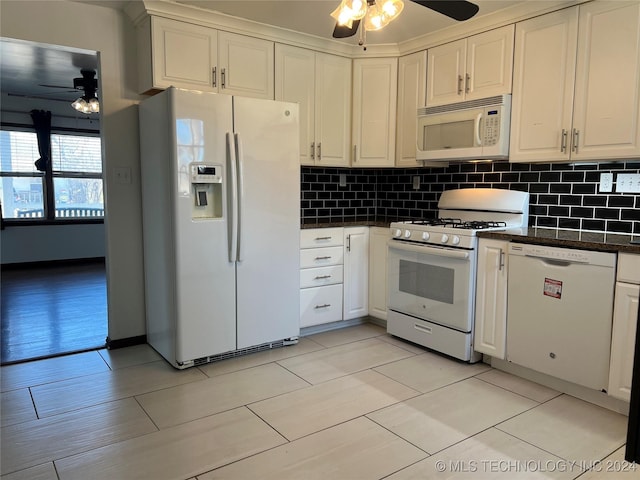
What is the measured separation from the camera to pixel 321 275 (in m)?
3.61

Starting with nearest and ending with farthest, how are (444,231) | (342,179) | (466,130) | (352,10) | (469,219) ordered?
(352,10) → (444,231) → (466,130) → (469,219) → (342,179)

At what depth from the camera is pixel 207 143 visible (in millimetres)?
2871

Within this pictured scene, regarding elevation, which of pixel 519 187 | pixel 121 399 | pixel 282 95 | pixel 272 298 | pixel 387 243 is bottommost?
pixel 121 399

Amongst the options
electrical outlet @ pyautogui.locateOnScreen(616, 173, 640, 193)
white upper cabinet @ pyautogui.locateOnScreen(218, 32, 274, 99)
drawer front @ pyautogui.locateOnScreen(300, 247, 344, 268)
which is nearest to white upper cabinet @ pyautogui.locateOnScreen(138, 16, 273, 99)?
white upper cabinet @ pyautogui.locateOnScreen(218, 32, 274, 99)

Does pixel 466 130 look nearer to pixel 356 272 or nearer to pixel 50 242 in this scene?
pixel 356 272

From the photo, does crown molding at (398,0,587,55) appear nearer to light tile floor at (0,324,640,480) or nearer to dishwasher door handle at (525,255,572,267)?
dishwasher door handle at (525,255,572,267)

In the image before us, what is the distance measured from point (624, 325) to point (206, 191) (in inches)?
98.8

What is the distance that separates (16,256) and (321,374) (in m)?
5.75

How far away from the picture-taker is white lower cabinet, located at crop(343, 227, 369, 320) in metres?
3.74

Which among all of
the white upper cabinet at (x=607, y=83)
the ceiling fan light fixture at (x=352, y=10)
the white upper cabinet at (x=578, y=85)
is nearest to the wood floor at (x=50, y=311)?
the ceiling fan light fixture at (x=352, y=10)

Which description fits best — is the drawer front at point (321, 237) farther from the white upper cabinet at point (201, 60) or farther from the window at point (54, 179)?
the window at point (54, 179)

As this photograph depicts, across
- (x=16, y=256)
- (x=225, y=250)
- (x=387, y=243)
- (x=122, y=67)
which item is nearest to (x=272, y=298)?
(x=225, y=250)

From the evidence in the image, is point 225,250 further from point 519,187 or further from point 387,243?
point 519,187

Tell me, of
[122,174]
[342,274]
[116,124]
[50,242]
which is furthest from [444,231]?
[50,242]
